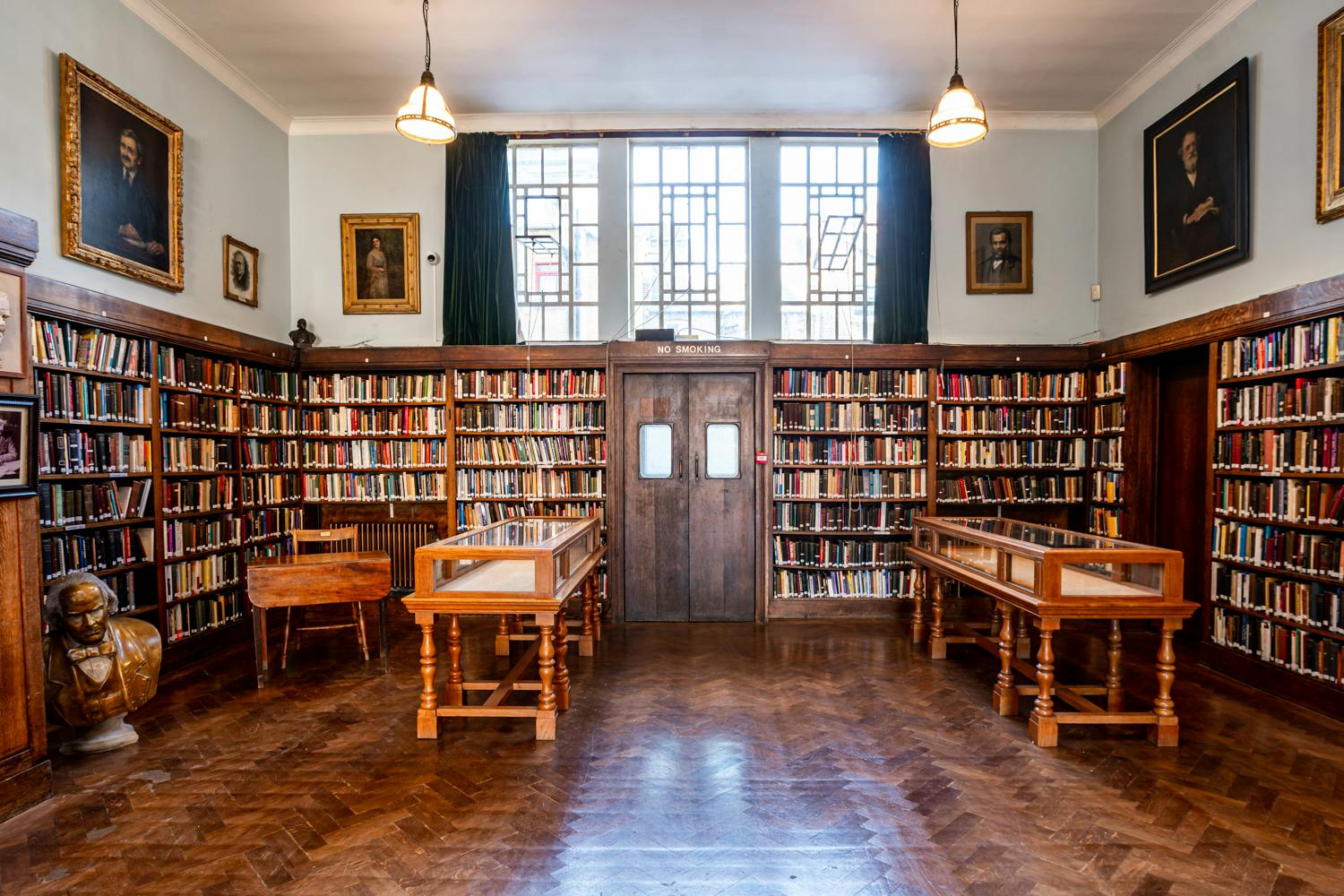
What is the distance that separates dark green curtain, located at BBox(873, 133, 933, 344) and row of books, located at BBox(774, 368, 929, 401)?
1.41ft

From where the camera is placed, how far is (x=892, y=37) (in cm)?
554

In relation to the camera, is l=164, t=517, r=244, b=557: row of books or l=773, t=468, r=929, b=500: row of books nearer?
l=164, t=517, r=244, b=557: row of books

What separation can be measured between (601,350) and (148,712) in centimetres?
441

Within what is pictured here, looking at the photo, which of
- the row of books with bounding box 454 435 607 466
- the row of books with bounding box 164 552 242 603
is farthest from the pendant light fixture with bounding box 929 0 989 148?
the row of books with bounding box 164 552 242 603

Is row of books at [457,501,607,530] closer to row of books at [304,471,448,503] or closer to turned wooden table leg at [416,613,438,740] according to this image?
row of books at [304,471,448,503]

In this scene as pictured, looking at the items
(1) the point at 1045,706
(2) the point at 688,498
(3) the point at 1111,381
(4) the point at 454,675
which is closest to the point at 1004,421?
(3) the point at 1111,381

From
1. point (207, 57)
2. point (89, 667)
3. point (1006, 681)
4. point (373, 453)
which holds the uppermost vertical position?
point (207, 57)

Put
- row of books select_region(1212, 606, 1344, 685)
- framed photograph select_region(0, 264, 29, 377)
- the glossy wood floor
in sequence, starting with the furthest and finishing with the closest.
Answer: row of books select_region(1212, 606, 1344, 685)
framed photograph select_region(0, 264, 29, 377)
the glossy wood floor

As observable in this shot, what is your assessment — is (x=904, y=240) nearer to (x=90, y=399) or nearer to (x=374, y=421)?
(x=374, y=421)

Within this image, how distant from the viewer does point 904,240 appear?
6.78 m

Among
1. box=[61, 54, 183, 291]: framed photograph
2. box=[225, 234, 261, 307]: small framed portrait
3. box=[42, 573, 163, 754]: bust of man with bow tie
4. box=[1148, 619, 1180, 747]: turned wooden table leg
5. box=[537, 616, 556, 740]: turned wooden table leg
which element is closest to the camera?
box=[42, 573, 163, 754]: bust of man with bow tie

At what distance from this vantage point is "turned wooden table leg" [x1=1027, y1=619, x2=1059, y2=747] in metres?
3.66

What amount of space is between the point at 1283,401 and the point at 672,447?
4.66m

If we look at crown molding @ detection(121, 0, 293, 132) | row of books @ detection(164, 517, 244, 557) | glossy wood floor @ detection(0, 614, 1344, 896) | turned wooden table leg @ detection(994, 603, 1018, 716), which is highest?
crown molding @ detection(121, 0, 293, 132)
